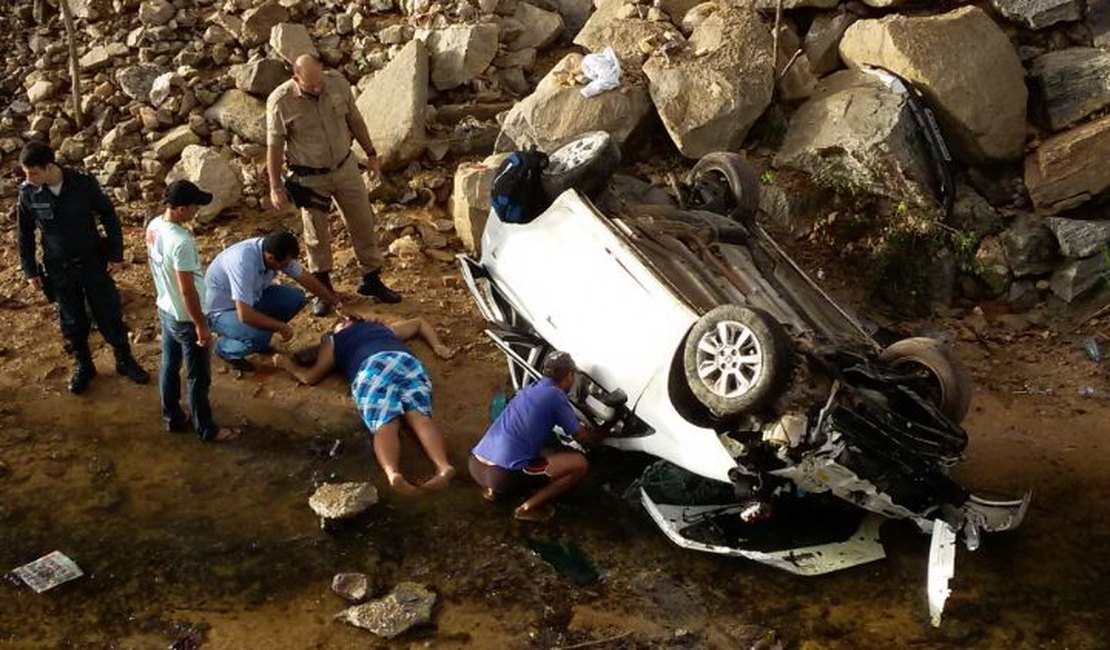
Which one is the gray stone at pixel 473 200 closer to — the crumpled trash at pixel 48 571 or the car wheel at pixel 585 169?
the car wheel at pixel 585 169

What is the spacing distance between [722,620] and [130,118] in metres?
7.10

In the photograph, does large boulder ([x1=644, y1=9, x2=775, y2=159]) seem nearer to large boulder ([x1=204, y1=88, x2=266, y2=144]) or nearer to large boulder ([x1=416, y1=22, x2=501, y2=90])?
large boulder ([x1=416, y1=22, x2=501, y2=90])

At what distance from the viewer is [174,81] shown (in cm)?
923

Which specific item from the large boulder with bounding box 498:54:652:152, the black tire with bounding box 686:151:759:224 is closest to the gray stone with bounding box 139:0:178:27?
the large boulder with bounding box 498:54:652:152

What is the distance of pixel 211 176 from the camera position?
835 centimetres

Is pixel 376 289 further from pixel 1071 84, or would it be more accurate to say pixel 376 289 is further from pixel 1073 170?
pixel 1071 84

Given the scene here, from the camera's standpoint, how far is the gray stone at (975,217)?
26.0ft

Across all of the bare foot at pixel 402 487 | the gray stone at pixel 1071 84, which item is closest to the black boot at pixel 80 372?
the bare foot at pixel 402 487

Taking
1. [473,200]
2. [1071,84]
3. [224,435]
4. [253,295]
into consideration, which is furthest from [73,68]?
[1071,84]

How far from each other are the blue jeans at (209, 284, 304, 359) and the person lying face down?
37cm

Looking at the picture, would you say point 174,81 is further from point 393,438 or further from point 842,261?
point 842,261

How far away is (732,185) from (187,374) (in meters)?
3.56

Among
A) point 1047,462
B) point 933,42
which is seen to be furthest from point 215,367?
point 933,42

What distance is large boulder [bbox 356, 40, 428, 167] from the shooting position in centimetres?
862
